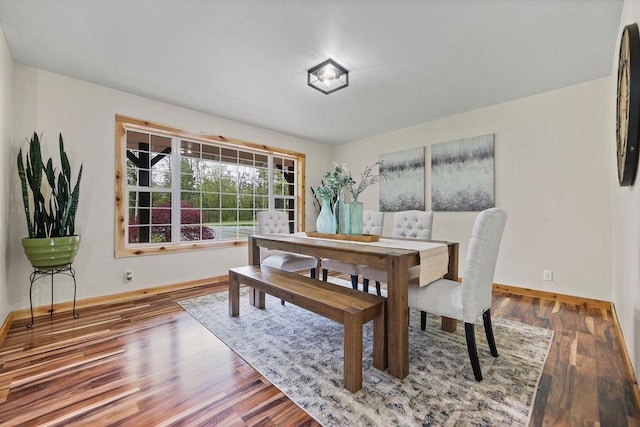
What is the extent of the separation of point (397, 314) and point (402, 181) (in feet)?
10.2

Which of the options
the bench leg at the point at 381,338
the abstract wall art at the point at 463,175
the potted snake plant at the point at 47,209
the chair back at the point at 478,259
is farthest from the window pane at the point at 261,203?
the chair back at the point at 478,259

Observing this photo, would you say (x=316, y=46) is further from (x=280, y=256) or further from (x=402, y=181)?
(x=402, y=181)

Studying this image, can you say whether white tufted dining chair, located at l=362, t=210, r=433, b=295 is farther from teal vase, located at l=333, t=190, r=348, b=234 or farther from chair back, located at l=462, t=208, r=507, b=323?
chair back, located at l=462, t=208, r=507, b=323

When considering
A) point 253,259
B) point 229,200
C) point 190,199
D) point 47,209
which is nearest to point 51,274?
point 47,209

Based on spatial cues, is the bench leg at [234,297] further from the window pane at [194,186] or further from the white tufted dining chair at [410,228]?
the window pane at [194,186]

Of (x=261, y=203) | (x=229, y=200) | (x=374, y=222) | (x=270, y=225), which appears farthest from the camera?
(x=261, y=203)

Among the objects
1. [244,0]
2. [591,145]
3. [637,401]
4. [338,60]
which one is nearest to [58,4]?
[244,0]

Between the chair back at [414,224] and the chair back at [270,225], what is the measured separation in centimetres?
144

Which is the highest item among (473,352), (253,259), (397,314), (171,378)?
(253,259)

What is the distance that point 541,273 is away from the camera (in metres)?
3.18

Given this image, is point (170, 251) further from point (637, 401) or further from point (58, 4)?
point (637, 401)

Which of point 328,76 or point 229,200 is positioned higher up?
point 328,76

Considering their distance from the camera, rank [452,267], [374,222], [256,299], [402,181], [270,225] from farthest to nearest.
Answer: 1. [402,181]
2. [270,225]
3. [374,222]
4. [256,299]
5. [452,267]

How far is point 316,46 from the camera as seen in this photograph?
223 cm
